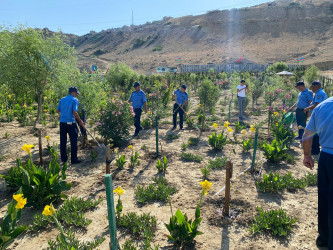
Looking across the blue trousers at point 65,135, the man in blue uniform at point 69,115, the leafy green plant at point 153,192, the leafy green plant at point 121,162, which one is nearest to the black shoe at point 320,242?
the leafy green plant at point 153,192

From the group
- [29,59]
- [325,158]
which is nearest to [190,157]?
[325,158]

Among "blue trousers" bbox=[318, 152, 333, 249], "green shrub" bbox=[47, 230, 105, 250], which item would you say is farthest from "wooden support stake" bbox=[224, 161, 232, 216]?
"green shrub" bbox=[47, 230, 105, 250]

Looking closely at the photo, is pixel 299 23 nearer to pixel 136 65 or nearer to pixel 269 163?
pixel 136 65

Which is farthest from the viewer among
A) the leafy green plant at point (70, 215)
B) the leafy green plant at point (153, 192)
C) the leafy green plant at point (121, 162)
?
the leafy green plant at point (121, 162)

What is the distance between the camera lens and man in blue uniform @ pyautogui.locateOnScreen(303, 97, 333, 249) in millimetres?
2611

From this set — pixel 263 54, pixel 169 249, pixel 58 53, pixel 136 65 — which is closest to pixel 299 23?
pixel 263 54

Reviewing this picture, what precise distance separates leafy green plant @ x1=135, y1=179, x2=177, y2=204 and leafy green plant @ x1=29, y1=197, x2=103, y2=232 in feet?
2.30

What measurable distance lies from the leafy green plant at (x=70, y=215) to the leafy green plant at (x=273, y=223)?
7.74 ft

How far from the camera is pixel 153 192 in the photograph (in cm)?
434

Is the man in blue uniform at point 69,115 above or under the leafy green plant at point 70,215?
above

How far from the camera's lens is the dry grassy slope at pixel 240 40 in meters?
52.4

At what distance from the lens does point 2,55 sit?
8016 millimetres

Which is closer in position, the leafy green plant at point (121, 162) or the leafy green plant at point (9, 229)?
the leafy green plant at point (9, 229)

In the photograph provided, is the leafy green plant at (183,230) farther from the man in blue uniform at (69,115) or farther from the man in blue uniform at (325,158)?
the man in blue uniform at (69,115)
